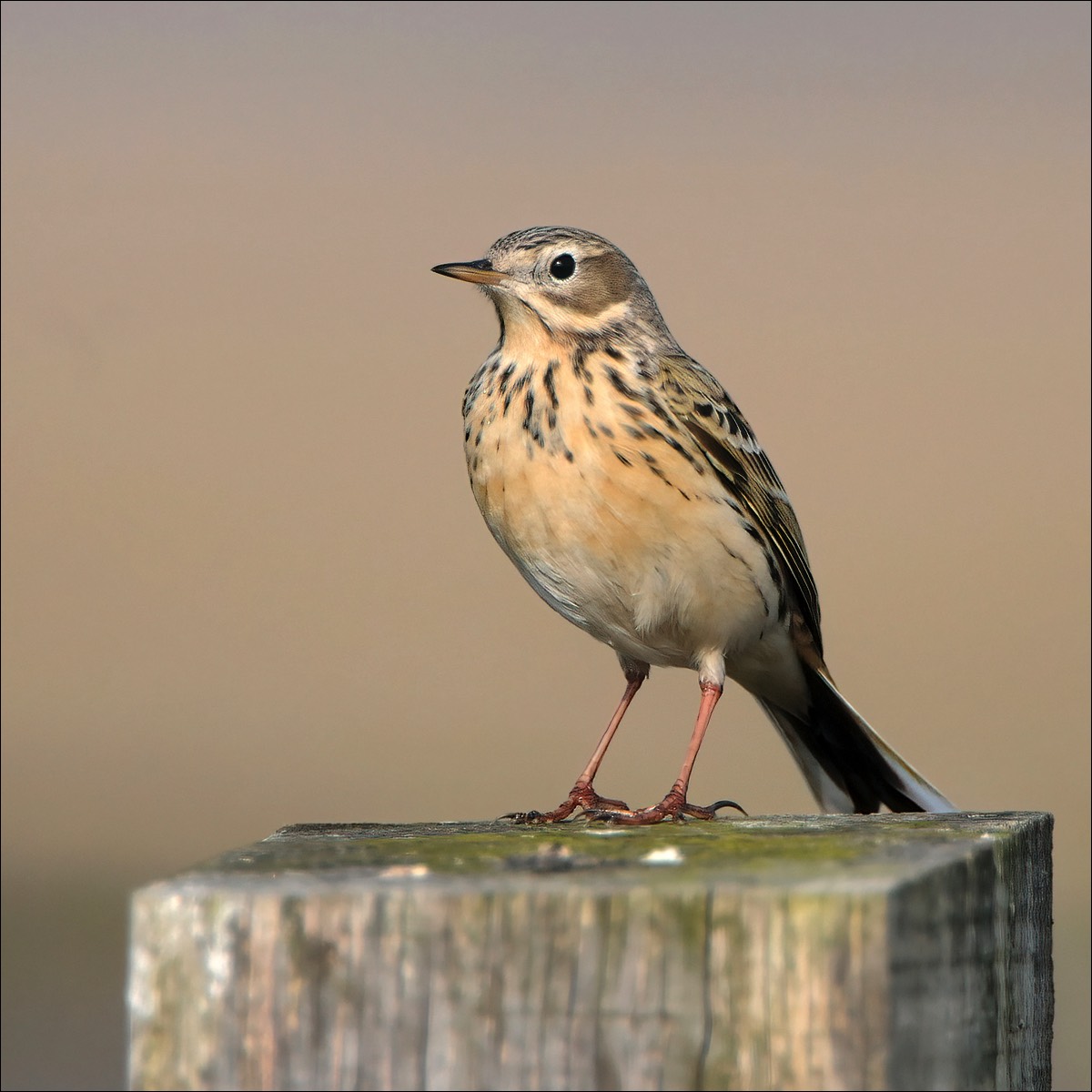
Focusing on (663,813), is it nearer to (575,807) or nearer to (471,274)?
(575,807)

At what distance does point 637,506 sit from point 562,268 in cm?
118

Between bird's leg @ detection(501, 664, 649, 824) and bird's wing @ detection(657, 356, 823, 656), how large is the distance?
717mm

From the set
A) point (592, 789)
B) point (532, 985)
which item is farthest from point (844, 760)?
Result: point (532, 985)

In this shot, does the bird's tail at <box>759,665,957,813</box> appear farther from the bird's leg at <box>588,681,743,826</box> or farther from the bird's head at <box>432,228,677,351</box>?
the bird's head at <box>432,228,677,351</box>

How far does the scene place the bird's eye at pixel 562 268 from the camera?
18.8ft

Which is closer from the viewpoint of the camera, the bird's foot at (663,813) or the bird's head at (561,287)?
the bird's foot at (663,813)

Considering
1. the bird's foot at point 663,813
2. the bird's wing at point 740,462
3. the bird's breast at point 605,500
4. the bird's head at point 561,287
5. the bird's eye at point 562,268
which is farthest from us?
the bird's eye at point 562,268

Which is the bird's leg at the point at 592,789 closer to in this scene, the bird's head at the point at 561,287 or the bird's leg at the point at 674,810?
the bird's leg at the point at 674,810

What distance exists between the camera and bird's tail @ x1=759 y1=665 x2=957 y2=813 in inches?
229

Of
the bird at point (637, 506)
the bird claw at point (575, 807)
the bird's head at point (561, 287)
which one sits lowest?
the bird claw at point (575, 807)

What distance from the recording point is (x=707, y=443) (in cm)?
541

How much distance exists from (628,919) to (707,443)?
3.38 metres

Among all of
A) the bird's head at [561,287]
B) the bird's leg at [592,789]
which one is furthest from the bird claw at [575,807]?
the bird's head at [561,287]

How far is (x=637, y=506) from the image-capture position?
16.7 feet
